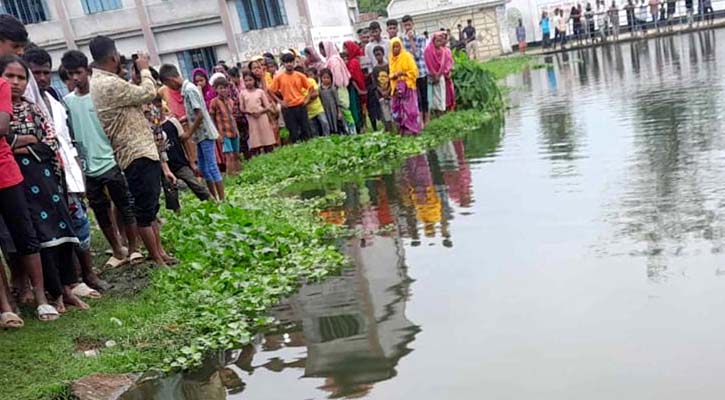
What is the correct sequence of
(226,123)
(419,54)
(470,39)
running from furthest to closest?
(470,39), (419,54), (226,123)

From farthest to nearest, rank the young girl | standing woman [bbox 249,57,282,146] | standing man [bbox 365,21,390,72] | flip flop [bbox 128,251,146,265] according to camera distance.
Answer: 1. standing man [bbox 365,21,390,72]
2. standing woman [bbox 249,57,282,146]
3. the young girl
4. flip flop [bbox 128,251,146,265]

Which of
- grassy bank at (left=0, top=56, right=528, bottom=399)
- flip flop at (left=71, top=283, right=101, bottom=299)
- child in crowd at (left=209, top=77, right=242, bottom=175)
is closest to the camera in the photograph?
grassy bank at (left=0, top=56, right=528, bottom=399)

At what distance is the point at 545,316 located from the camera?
4441 mm

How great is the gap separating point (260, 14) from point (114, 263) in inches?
951

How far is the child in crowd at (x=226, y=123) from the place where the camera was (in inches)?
397

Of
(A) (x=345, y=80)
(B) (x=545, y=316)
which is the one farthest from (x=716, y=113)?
(B) (x=545, y=316)

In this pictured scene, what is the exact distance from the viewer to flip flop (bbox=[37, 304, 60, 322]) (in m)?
5.13

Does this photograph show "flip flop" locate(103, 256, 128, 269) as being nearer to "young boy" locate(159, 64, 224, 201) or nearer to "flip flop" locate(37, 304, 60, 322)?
"flip flop" locate(37, 304, 60, 322)

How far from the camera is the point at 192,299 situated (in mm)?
5438

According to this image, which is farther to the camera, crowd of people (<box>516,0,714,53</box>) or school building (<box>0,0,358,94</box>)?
crowd of people (<box>516,0,714,53</box>)

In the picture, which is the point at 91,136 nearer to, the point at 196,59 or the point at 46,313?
the point at 46,313

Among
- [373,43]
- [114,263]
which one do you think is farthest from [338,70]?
[114,263]

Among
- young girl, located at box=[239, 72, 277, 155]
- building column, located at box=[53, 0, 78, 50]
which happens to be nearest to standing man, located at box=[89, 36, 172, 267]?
young girl, located at box=[239, 72, 277, 155]

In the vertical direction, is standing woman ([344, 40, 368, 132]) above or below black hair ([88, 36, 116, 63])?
below
